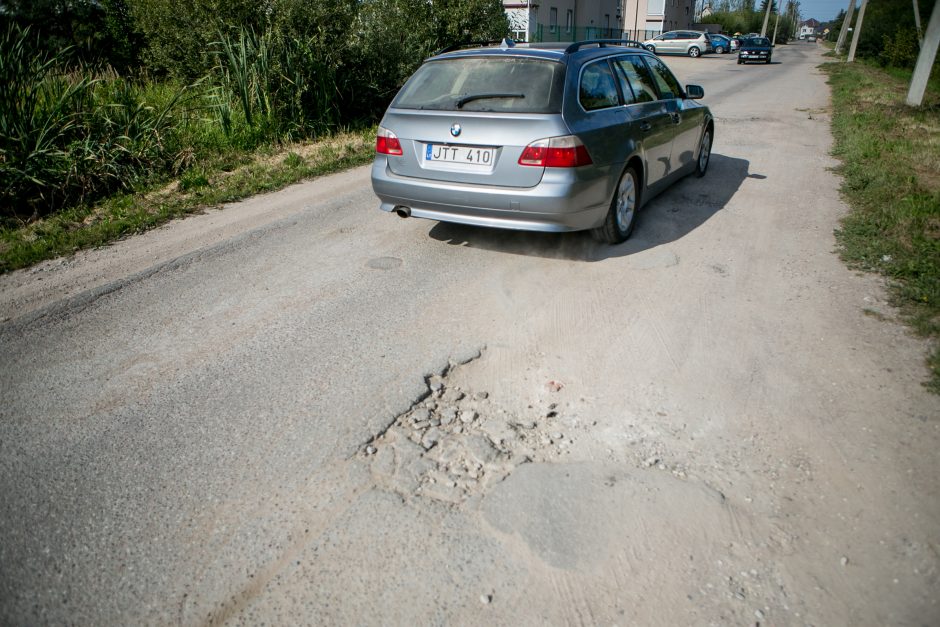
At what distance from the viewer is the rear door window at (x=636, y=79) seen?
549 centimetres

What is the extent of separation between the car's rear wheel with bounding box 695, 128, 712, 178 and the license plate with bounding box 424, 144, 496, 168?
3.94m

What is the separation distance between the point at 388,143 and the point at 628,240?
2307mm

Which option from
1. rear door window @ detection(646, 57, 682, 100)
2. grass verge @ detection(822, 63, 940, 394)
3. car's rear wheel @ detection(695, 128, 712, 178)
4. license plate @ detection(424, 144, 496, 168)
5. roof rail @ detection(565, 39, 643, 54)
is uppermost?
roof rail @ detection(565, 39, 643, 54)

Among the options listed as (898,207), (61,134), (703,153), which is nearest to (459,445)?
(898,207)

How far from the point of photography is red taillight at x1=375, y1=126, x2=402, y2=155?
4.97 metres

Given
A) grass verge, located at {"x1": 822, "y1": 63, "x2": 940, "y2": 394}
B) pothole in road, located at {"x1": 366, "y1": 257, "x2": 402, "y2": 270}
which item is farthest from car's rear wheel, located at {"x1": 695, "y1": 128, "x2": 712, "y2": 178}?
pothole in road, located at {"x1": 366, "y1": 257, "x2": 402, "y2": 270}

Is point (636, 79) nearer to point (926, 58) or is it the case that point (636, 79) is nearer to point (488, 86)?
point (488, 86)

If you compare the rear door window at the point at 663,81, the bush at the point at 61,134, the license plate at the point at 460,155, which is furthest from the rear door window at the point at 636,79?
the bush at the point at 61,134

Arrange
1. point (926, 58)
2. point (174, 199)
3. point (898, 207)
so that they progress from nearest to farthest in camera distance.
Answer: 1. point (898, 207)
2. point (174, 199)
3. point (926, 58)

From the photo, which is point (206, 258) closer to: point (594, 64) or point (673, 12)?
point (594, 64)

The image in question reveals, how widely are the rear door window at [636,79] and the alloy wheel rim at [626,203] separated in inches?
29.8

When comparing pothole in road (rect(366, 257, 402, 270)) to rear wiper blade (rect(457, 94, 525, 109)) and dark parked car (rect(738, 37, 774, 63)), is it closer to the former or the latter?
rear wiper blade (rect(457, 94, 525, 109))

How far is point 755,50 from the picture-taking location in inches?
1394

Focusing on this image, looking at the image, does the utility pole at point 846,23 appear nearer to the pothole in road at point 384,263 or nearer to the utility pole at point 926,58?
the utility pole at point 926,58
